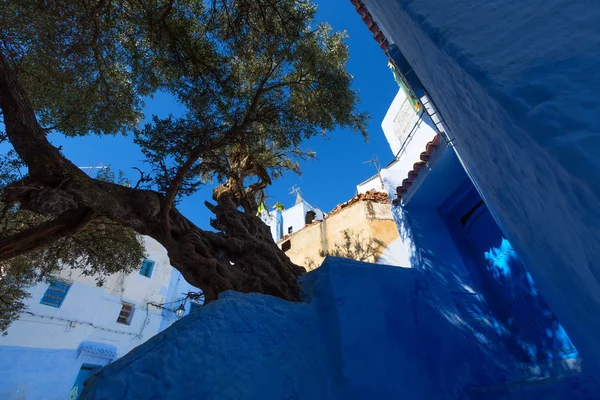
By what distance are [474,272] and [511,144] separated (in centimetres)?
557

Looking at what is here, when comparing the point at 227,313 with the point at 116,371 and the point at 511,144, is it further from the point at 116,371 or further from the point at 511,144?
the point at 511,144

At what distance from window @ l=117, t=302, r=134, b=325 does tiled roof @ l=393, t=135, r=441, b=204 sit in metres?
18.5

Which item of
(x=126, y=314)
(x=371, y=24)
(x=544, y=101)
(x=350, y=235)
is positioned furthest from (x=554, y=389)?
(x=126, y=314)

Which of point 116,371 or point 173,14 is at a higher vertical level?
point 173,14

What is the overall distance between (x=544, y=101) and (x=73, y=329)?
21.0 m

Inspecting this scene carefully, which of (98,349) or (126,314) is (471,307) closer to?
(98,349)

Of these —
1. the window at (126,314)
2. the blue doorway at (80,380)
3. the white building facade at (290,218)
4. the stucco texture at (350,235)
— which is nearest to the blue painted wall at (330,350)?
the stucco texture at (350,235)

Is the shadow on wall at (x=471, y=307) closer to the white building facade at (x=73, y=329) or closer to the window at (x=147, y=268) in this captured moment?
the white building facade at (x=73, y=329)

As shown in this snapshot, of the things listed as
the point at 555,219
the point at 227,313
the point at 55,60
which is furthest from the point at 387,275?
the point at 55,60

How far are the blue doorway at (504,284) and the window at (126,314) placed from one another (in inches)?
760

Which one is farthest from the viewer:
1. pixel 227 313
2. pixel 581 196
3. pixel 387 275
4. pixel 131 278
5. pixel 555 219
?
pixel 131 278

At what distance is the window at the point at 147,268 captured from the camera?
834 inches

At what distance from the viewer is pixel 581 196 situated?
3.89ft

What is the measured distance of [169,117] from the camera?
6766 mm
